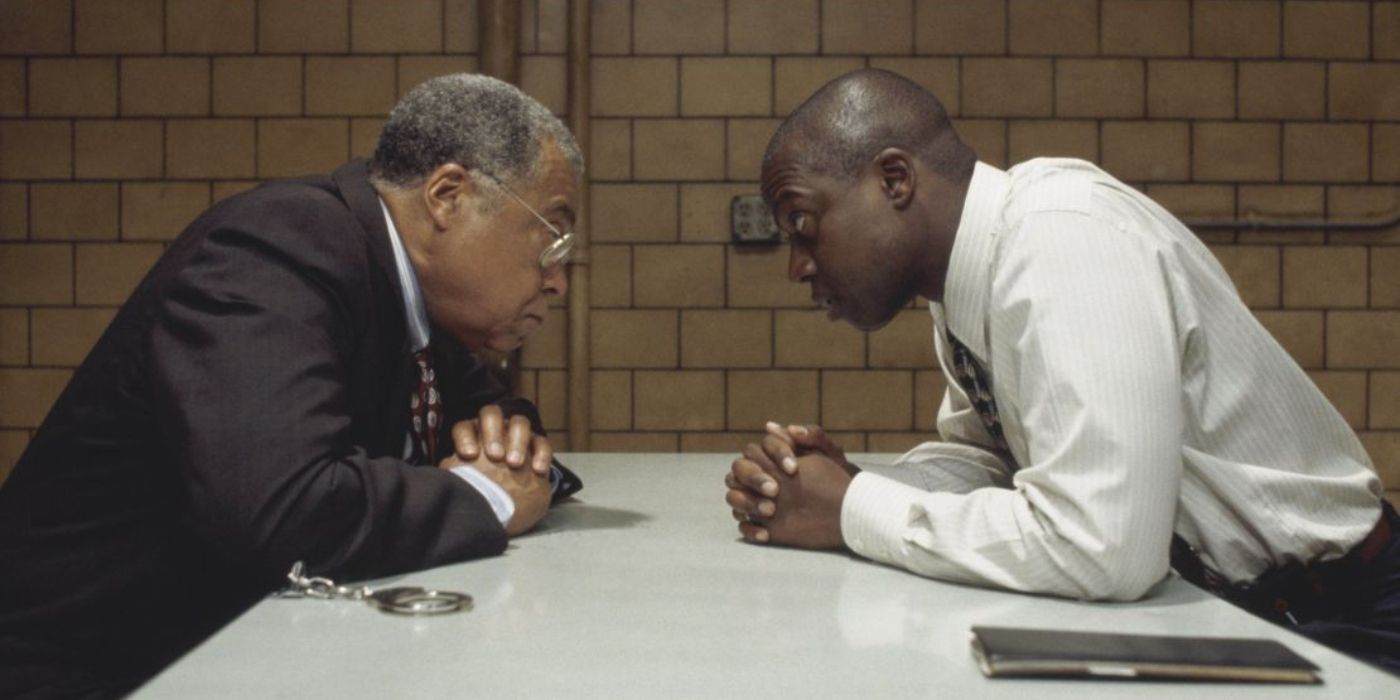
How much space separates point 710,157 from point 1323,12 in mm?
1868

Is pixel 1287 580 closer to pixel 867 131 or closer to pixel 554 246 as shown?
pixel 867 131

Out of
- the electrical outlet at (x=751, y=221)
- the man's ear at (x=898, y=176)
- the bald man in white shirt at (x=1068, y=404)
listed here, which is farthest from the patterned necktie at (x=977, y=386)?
the electrical outlet at (x=751, y=221)

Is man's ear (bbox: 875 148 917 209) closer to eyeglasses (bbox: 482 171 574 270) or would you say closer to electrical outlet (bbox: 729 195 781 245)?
eyeglasses (bbox: 482 171 574 270)

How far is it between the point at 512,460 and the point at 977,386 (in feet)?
2.16

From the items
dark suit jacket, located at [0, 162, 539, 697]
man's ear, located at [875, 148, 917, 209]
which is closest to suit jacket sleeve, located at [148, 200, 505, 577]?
dark suit jacket, located at [0, 162, 539, 697]

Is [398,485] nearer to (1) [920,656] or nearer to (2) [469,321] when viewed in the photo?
(2) [469,321]

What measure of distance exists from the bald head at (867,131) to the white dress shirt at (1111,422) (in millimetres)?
81

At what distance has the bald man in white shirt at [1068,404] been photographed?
125 cm

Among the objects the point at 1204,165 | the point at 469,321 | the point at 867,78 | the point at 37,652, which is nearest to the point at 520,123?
the point at 469,321

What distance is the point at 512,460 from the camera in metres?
1.63

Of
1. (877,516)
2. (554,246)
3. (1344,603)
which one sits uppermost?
(554,246)

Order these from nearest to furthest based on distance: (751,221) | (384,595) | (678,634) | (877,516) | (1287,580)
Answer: (678,634)
(384,595)
(877,516)
(1287,580)
(751,221)

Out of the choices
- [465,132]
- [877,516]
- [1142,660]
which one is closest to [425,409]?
[465,132]

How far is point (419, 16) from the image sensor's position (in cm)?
359
